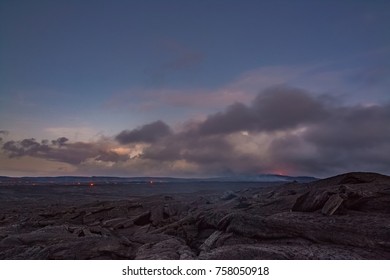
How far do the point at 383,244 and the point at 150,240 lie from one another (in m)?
8.30

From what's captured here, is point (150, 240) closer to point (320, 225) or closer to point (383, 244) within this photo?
point (320, 225)

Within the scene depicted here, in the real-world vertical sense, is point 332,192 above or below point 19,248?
above

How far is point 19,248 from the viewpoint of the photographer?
12086 mm

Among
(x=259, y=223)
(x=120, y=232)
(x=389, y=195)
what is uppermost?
(x=389, y=195)

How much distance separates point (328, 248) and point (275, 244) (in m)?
1.62
